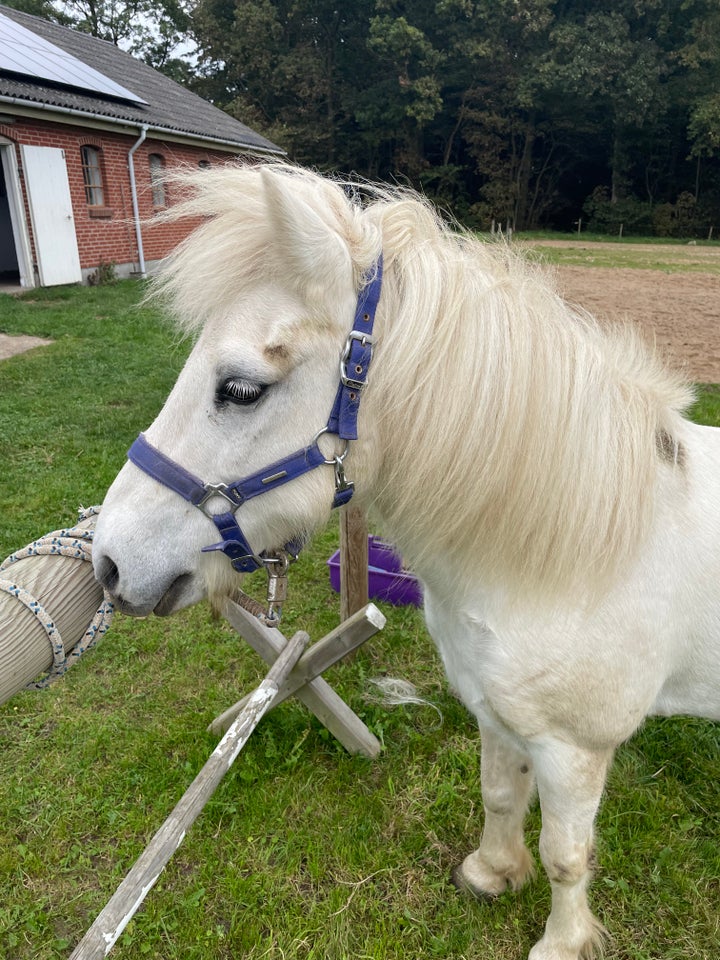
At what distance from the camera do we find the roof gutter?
12.2m

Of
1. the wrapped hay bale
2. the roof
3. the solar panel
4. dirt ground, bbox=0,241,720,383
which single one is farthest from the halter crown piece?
the solar panel

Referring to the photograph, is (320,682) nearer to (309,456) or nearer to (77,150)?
(309,456)

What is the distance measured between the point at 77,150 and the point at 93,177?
3.27ft

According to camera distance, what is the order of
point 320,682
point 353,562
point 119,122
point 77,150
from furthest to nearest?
point 119,122
point 77,150
point 353,562
point 320,682

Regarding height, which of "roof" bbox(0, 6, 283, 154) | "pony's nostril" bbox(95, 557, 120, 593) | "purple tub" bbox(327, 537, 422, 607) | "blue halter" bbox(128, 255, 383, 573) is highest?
"roof" bbox(0, 6, 283, 154)

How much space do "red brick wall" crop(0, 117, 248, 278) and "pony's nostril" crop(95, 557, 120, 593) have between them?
41.8 feet

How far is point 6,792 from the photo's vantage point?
276cm

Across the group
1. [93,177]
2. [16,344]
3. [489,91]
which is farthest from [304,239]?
[489,91]

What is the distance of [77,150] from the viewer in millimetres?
14305

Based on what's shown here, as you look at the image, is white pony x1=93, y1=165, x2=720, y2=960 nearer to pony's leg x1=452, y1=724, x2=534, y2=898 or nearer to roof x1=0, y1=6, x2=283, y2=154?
pony's leg x1=452, y1=724, x2=534, y2=898

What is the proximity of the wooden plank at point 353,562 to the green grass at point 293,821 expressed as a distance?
1.16ft

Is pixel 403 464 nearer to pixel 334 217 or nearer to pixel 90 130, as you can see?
pixel 334 217

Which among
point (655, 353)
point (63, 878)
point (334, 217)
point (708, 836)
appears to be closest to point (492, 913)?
point (708, 836)

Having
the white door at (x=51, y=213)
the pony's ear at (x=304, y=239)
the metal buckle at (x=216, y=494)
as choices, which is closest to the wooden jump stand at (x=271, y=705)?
the metal buckle at (x=216, y=494)
